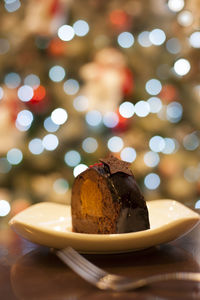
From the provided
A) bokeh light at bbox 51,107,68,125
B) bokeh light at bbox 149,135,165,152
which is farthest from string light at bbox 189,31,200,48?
bokeh light at bbox 51,107,68,125

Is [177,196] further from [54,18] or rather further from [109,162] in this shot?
[109,162]

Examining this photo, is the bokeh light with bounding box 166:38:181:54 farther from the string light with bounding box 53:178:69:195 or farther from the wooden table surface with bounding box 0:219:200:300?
the wooden table surface with bounding box 0:219:200:300

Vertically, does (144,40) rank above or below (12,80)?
above

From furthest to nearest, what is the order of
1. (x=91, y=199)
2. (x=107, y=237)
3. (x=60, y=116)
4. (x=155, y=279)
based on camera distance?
(x=60, y=116)
(x=91, y=199)
(x=107, y=237)
(x=155, y=279)

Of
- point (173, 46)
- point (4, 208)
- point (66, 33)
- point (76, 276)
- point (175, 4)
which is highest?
point (175, 4)

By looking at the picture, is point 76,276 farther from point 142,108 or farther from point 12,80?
point 12,80

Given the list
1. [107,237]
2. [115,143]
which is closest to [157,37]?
[115,143]
